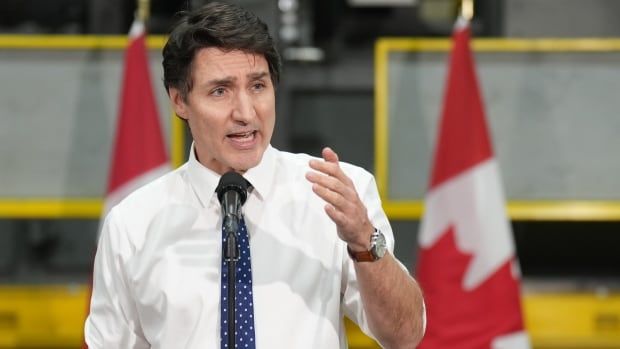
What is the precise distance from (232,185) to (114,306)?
1.06 feet

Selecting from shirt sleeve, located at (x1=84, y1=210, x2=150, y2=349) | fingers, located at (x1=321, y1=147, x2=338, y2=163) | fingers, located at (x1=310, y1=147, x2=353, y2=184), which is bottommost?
shirt sleeve, located at (x1=84, y1=210, x2=150, y2=349)

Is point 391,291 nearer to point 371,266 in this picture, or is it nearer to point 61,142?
point 371,266

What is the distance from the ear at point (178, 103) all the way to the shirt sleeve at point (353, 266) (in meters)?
0.33

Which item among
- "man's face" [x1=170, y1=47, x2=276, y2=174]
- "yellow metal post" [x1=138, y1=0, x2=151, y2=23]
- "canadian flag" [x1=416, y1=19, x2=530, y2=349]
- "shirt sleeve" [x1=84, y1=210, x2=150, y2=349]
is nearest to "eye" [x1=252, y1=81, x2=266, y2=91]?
"man's face" [x1=170, y1=47, x2=276, y2=174]

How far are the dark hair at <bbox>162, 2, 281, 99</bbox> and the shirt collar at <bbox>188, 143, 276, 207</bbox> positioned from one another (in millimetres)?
141

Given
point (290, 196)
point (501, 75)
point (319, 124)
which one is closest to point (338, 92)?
point (319, 124)

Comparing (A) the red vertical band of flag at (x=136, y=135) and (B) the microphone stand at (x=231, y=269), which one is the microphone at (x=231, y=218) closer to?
(B) the microphone stand at (x=231, y=269)

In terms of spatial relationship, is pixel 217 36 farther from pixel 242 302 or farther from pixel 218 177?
pixel 242 302

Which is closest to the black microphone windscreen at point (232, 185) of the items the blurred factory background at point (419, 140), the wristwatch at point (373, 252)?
the wristwatch at point (373, 252)

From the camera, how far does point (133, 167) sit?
4664 millimetres

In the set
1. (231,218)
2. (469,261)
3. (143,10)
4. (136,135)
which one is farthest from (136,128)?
(231,218)

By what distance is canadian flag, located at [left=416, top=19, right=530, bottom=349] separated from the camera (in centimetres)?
443

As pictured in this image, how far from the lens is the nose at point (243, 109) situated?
1999 mm

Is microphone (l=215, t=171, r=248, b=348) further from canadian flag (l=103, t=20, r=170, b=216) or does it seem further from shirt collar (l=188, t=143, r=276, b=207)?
canadian flag (l=103, t=20, r=170, b=216)
